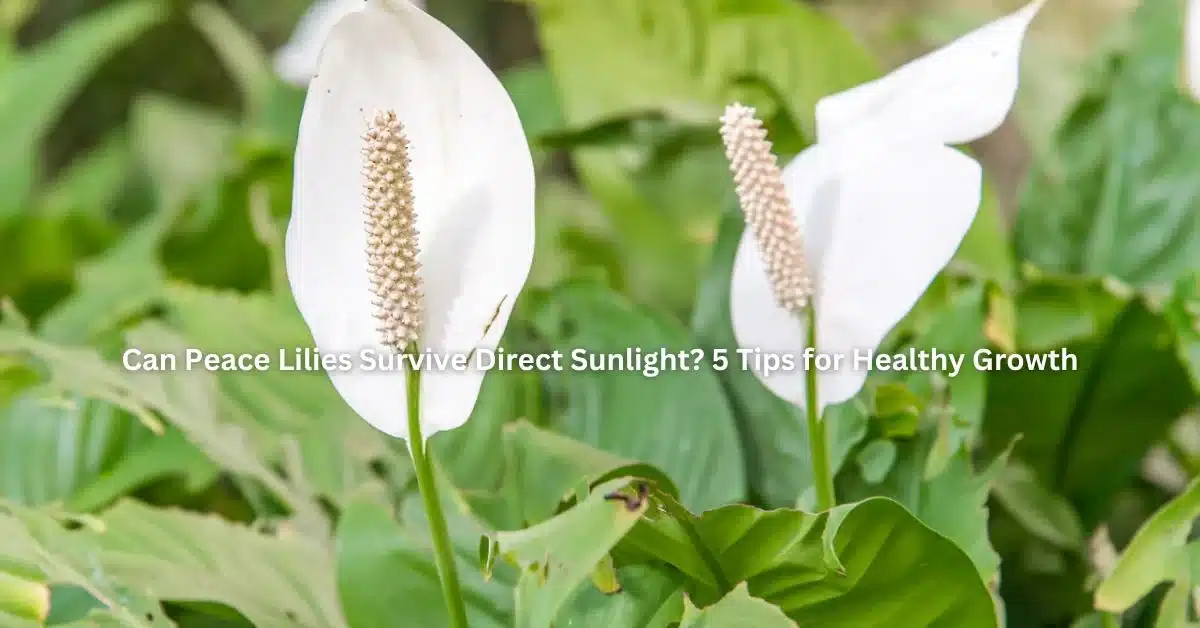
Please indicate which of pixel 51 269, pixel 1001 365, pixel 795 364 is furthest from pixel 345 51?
pixel 51 269

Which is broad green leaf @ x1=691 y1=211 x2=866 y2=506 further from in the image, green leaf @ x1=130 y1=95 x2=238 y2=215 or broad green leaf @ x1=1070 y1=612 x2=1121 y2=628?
green leaf @ x1=130 y1=95 x2=238 y2=215

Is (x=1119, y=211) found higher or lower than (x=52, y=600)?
higher

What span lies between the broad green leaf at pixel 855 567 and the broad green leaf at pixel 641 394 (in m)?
0.08

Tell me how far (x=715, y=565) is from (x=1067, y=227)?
30 cm

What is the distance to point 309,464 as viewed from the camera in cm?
34

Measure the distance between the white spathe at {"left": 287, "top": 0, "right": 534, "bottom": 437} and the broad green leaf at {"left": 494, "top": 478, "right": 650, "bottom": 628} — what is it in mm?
36

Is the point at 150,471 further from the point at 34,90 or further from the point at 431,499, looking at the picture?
the point at 34,90

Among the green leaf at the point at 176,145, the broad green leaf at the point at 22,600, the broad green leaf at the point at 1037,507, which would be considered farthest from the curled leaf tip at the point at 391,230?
the green leaf at the point at 176,145

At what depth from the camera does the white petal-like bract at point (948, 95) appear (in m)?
0.23

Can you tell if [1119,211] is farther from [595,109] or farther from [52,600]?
[52,600]

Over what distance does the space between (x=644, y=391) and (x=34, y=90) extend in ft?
1.77

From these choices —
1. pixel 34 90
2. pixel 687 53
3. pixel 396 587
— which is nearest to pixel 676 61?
pixel 687 53

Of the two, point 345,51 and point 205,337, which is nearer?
point 345,51

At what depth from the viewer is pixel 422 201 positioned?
0.23 meters
